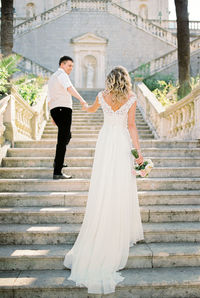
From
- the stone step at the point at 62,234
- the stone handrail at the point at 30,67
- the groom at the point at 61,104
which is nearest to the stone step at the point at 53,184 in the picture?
the groom at the point at 61,104

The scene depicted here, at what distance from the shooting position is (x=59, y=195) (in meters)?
4.53

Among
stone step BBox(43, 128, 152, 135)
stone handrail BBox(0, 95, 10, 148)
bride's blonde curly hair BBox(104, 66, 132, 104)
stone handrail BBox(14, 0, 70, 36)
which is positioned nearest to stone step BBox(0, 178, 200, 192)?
stone handrail BBox(0, 95, 10, 148)

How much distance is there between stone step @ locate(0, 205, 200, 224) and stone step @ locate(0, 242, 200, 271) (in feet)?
1.94

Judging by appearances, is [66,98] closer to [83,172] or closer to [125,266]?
[83,172]

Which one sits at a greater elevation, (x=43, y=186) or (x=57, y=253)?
(x=43, y=186)

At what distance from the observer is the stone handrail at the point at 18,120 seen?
5.96m

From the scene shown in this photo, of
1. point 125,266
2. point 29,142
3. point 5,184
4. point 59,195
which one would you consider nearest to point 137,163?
point 125,266

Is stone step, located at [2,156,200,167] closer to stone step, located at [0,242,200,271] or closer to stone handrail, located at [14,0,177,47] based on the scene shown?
stone step, located at [0,242,200,271]

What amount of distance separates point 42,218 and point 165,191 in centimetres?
191

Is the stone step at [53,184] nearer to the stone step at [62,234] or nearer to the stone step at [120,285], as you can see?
the stone step at [62,234]

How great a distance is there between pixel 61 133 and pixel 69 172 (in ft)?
2.29

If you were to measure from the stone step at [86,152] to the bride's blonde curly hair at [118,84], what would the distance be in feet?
8.29

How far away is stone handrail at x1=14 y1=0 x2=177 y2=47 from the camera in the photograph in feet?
65.7

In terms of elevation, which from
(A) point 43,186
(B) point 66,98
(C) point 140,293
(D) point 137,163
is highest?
(B) point 66,98
